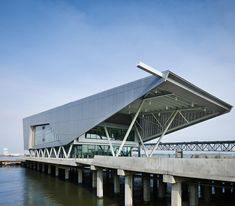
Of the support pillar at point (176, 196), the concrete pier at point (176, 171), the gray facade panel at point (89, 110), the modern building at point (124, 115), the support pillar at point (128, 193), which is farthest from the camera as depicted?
the gray facade panel at point (89, 110)

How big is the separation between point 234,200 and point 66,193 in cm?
1644

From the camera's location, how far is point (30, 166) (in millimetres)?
68500

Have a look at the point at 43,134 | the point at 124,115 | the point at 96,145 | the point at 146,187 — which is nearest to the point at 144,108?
the point at 124,115

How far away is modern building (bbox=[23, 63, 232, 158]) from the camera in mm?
27766

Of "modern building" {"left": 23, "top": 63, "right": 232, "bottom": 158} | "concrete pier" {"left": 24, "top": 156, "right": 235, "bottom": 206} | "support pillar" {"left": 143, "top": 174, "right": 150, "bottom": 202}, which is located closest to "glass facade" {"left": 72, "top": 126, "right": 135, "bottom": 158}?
"modern building" {"left": 23, "top": 63, "right": 232, "bottom": 158}

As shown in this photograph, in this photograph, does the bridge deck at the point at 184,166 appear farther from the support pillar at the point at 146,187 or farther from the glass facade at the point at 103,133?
the glass facade at the point at 103,133

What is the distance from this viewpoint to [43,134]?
5397cm

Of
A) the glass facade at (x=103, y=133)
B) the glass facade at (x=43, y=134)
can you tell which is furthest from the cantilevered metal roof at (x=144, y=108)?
the glass facade at (x=103, y=133)

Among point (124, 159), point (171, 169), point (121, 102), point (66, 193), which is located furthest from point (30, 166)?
point (171, 169)

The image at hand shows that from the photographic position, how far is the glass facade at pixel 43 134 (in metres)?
49.8

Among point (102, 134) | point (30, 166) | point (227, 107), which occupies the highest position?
point (227, 107)

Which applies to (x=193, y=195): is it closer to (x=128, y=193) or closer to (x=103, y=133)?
(x=128, y=193)

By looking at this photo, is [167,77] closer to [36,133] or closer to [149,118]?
[149,118]

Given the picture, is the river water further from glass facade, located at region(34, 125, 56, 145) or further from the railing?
the railing
